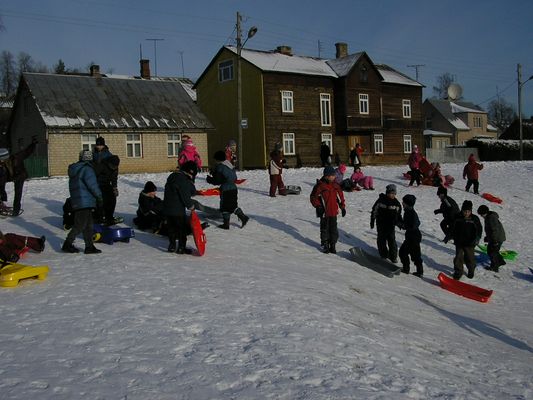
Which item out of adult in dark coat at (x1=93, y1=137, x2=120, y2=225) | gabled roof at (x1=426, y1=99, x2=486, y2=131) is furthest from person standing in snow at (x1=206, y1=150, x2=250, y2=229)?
gabled roof at (x1=426, y1=99, x2=486, y2=131)

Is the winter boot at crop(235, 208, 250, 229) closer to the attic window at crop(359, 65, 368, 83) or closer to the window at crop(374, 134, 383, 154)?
the attic window at crop(359, 65, 368, 83)

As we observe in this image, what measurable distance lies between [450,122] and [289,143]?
43934 mm

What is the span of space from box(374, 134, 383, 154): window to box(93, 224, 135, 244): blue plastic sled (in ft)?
112

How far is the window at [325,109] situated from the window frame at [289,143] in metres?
3.05

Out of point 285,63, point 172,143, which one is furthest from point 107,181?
point 285,63

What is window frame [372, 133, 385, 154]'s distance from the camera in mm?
42719

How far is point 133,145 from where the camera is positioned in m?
32.9

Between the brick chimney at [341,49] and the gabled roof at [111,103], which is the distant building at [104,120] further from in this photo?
the brick chimney at [341,49]

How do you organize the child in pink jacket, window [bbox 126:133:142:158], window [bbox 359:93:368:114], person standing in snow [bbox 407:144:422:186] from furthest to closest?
1. window [bbox 359:93:368:114]
2. window [bbox 126:133:142:158]
3. person standing in snow [bbox 407:144:422:186]
4. the child in pink jacket


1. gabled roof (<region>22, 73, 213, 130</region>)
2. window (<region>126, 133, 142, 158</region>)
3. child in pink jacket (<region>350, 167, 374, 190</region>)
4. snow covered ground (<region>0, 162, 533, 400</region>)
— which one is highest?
gabled roof (<region>22, 73, 213, 130</region>)

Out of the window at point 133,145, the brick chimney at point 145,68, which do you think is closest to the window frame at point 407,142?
the brick chimney at point 145,68

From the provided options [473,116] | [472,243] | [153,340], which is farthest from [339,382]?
[473,116]

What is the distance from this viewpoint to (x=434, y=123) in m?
75.9

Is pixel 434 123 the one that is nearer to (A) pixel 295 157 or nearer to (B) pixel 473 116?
(B) pixel 473 116
